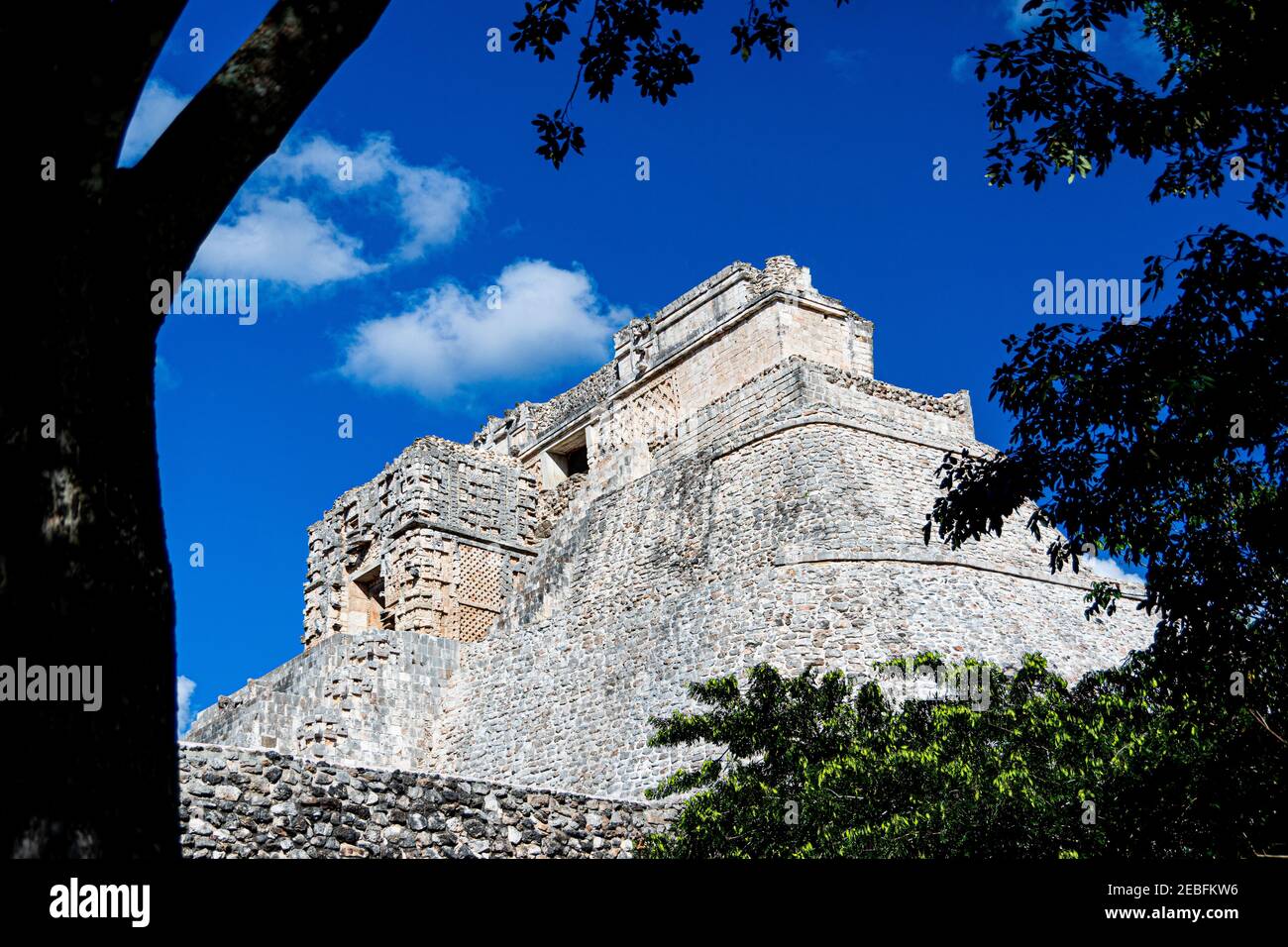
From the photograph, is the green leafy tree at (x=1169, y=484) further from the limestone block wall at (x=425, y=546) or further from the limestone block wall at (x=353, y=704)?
the limestone block wall at (x=425, y=546)

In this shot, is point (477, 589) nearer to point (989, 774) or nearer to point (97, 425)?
point (989, 774)

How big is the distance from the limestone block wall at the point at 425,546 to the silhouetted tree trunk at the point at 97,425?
17.2m

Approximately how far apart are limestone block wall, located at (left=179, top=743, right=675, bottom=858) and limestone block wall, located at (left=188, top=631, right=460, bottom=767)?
25.1 ft

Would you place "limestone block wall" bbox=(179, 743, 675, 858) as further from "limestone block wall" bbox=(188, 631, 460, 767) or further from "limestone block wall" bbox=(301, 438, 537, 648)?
"limestone block wall" bbox=(301, 438, 537, 648)

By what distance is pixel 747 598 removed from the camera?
630 inches

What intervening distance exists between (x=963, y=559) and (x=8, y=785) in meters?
14.4

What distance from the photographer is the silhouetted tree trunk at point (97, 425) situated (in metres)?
3.39

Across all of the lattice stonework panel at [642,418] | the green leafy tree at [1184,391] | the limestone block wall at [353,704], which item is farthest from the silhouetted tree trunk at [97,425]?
the lattice stonework panel at [642,418]

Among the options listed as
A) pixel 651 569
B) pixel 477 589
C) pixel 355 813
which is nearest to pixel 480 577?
pixel 477 589

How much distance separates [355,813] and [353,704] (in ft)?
29.7

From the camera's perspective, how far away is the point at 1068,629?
650 inches
